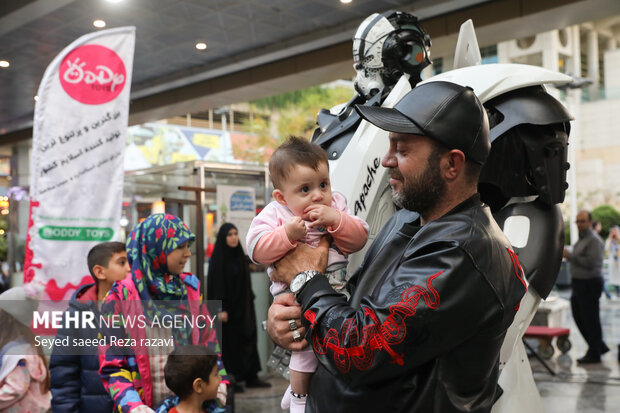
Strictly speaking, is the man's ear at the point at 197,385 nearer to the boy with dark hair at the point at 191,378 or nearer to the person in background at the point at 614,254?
the boy with dark hair at the point at 191,378

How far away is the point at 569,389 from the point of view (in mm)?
7309

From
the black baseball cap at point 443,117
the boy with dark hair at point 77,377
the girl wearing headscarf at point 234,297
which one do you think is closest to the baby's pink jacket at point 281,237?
the black baseball cap at point 443,117

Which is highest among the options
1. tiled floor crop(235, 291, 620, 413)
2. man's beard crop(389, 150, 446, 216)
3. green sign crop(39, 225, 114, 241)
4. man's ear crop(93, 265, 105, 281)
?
man's beard crop(389, 150, 446, 216)

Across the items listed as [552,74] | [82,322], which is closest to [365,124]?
[552,74]

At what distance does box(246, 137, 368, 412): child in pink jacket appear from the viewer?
6.03 ft

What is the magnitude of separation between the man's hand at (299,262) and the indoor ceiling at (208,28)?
6679 millimetres

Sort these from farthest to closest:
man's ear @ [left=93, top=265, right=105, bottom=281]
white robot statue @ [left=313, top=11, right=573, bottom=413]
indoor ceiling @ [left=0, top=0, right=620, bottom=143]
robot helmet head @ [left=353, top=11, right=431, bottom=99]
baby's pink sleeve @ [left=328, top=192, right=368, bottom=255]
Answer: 1. indoor ceiling @ [left=0, top=0, right=620, bottom=143]
2. man's ear @ [left=93, top=265, right=105, bottom=281]
3. robot helmet head @ [left=353, top=11, right=431, bottom=99]
4. white robot statue @ [left=313, top=11, right=573, bottom=413]
5. baby's pink sleeve @ [left=328, top=192, right=368, bottom=255]

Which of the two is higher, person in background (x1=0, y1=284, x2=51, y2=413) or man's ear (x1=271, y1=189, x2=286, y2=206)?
man's ear (x1=271, y1=189, x2=286, y2=206)

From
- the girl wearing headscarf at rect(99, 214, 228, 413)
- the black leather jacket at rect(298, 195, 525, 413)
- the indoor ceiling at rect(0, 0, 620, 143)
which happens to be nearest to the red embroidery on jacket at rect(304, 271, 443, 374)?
the black leather jacket at rect(298, 195, 525, 413)

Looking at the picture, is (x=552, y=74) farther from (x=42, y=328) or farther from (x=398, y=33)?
(x=42, y=328)

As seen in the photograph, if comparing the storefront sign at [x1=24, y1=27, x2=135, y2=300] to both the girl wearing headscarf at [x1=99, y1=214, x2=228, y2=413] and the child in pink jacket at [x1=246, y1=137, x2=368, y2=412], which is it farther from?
the child in pink jacket at [x1=246, y1=137, x2=368, y2=412]

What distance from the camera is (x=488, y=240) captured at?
1.43 m

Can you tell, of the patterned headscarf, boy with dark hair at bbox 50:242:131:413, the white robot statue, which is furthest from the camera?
boy with dark hair at bbox 50:242:131:413

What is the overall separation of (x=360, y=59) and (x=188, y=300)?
1262 millimetres
